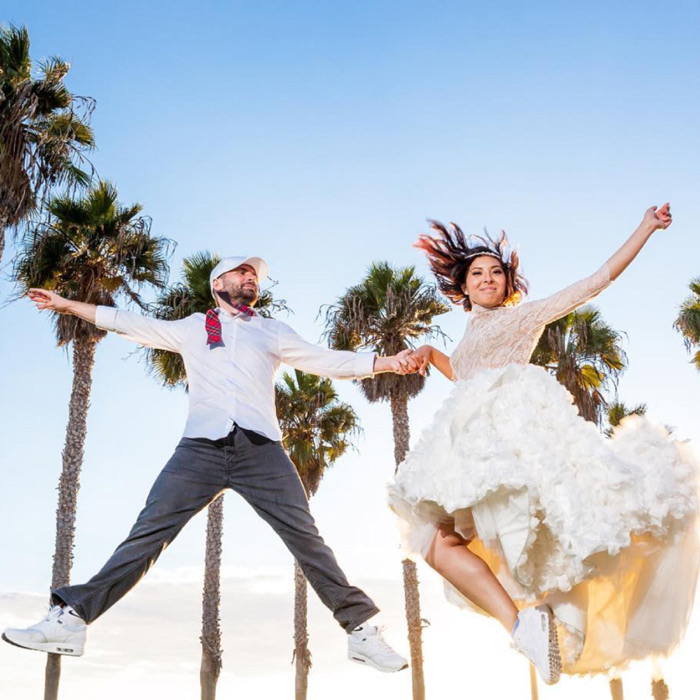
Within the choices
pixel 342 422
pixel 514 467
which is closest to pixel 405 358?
pixel 514 467

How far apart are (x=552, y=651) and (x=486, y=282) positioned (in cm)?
237

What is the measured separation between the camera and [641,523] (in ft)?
14.8

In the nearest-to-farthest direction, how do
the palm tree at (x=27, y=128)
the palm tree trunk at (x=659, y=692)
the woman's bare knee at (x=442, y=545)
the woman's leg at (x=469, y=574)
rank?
the woman's leg at (x=469, y=574) → the woman's bare knee at (x=442, y=545) → the palm tree at (x=27, y=128) → the palm tree trunk at (x=659, y=692)

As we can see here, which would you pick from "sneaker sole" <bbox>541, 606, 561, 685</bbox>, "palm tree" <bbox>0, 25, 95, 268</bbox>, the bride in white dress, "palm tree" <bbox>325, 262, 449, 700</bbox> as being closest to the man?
the bride in white dress

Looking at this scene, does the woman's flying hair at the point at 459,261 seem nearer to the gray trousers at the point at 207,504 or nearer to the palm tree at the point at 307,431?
the gray trousers at the point at 207,504

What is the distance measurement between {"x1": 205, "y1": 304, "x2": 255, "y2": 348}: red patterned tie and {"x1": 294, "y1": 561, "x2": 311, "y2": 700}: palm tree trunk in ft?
61.5

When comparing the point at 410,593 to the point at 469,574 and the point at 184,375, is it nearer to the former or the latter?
the point at 184,375

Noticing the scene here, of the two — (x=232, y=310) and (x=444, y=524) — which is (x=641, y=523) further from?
(x=232, y=310)

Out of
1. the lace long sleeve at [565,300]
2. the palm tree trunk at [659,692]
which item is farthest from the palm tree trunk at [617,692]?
the lace long sleeve at [565,300]

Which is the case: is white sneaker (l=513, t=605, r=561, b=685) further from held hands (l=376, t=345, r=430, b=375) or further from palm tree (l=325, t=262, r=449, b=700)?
palm tree (l=325, t=262, r=449, b=700)

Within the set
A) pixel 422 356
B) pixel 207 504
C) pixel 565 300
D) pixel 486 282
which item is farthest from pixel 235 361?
pixel 565 300

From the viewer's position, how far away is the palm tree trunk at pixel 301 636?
23.2 m

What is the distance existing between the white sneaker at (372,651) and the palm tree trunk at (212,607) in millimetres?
14683

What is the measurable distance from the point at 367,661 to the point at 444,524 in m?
0.88
